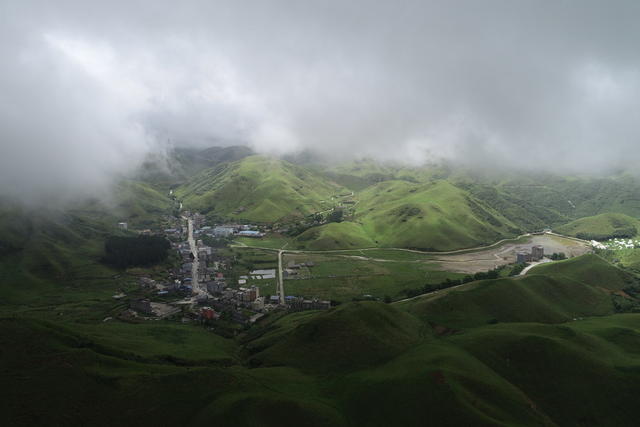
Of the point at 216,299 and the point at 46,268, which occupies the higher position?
the point at 46,268

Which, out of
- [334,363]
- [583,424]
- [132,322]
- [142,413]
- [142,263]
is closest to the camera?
[142,413]

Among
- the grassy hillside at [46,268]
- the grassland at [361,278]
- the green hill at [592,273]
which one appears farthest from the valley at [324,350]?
the grassland at [361,278]

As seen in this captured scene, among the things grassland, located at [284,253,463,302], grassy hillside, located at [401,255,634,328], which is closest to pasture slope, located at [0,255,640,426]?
grassy hillside, located at [401,255,634,328]

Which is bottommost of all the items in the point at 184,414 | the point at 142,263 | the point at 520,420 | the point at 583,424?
the point at 583,424

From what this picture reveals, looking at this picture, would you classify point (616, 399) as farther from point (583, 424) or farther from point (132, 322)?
point (132, 322)

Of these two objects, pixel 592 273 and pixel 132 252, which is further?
pixel 132 252

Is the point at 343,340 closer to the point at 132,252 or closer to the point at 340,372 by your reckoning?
the point at 340,372

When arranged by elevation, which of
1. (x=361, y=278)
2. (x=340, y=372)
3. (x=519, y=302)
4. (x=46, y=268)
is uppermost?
(x=46, y=268)

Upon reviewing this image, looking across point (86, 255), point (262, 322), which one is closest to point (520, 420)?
point (262, 322)

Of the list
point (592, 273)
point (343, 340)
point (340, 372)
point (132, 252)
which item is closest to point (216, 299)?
point (343, 340)
